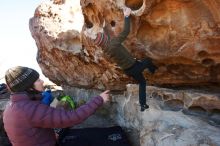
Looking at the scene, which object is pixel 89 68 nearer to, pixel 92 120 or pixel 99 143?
pixel 92 120

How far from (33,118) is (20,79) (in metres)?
0.48

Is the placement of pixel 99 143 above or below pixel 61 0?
below

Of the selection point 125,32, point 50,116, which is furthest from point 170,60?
point 50,116

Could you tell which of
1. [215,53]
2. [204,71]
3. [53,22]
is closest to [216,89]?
[204,71]

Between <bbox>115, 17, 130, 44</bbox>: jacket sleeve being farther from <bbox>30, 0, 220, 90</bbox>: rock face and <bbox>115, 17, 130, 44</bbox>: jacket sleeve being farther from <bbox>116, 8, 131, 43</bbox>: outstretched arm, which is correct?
<bbox>30, 0, 220, 90</bbox>: rock face

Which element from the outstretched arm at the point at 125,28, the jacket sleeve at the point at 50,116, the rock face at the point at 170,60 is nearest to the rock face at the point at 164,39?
the rock face at the point at 170,60

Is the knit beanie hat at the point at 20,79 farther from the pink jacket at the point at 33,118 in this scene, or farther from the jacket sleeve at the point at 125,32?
the jacket sleeve at the point at 125,32

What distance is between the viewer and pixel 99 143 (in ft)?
19.9

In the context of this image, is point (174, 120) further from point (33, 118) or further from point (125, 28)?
point (33, 118)

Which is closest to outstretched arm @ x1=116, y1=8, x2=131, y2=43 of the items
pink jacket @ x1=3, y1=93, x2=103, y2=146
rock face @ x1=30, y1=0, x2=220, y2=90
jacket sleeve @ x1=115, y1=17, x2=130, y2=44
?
jacket sleeve @ x1=115, y1=17, x2=130, y2=44

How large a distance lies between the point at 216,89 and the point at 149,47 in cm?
112

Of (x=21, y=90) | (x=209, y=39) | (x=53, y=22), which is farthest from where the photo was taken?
(x=53, y=22)

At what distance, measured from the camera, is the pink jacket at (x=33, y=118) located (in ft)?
14.0

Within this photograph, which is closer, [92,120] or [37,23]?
[92,120]
